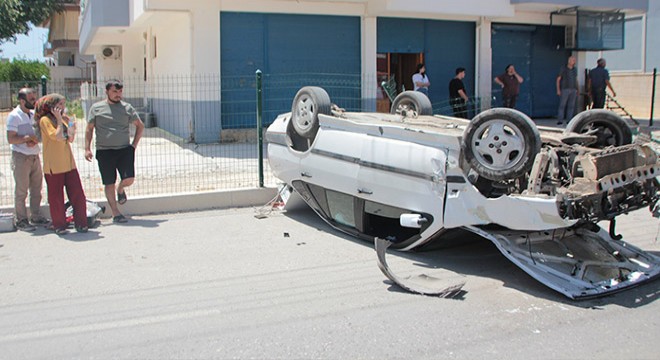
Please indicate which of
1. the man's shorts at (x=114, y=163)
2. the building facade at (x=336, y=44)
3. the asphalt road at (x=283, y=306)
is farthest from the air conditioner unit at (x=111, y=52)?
the asphalt road at (x=283, y=306)

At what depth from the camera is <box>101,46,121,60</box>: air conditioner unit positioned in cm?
2888

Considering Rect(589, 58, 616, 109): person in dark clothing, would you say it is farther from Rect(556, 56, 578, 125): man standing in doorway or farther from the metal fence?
the metal fence

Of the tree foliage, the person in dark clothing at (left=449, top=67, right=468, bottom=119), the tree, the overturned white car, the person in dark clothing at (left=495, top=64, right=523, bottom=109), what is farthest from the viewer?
the tree foliage

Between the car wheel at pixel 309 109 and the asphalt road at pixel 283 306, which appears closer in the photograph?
the asphalt road at pixel 283 306

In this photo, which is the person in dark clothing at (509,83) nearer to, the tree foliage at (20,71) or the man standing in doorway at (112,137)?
the man standing in doorway at (112,137)

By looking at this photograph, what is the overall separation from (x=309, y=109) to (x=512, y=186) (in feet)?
8.75

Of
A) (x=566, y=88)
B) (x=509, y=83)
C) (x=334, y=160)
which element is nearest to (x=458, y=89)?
(x=509, y=83)

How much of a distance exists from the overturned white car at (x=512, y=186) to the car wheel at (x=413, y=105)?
116 centimetres

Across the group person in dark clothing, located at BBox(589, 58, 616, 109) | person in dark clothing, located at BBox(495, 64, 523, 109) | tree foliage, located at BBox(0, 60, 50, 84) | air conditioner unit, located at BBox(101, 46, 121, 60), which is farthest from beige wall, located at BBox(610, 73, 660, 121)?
tree foliage, located at BBox(0, 60, 50, 84)

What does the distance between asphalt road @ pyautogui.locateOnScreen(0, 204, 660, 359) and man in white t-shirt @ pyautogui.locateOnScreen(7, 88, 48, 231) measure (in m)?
0.56

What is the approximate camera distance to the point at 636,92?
24438mm

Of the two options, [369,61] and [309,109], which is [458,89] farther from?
[309,109]

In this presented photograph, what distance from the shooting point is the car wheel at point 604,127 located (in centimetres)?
600

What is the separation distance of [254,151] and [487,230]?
701cm
